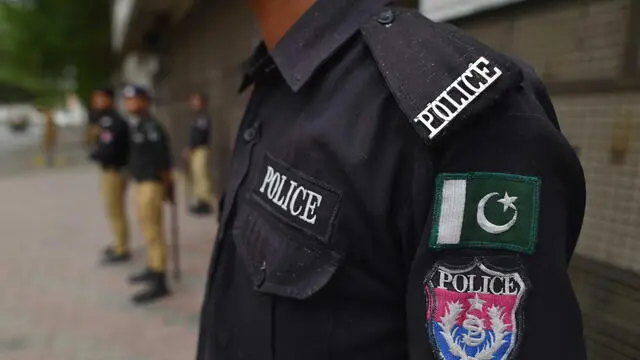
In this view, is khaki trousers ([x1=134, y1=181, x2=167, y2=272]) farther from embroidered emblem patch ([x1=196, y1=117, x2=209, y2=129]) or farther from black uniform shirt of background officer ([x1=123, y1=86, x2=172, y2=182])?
embroidered emblem patch ([x1=196, y1=117, x2=209, y2=129])

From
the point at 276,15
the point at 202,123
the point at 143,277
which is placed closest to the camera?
the point at 276,15

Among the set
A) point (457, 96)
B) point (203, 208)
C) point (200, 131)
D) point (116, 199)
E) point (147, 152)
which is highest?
point (200, 131)

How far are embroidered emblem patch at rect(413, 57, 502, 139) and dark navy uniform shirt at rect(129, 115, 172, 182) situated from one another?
174 inches

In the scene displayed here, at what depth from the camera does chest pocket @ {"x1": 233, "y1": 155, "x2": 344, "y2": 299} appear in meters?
0.97

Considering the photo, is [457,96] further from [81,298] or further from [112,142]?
[112,142]

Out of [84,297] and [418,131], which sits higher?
[418,131]

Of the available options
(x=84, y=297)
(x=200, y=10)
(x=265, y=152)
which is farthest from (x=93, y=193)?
(x=265, y=152)

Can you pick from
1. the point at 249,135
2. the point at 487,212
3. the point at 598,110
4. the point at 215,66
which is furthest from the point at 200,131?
the point at 487,212

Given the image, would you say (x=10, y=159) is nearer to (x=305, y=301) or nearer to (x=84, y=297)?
(x=84, y=297)

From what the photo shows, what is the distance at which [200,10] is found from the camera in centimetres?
1062

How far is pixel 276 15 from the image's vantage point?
115cm

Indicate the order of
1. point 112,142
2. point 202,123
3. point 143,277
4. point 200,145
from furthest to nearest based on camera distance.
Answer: point 200,145 < point 202,123 < point 112,142 < point 143,277

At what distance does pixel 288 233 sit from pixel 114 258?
18.6 feet

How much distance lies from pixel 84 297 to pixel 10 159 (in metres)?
15.9
